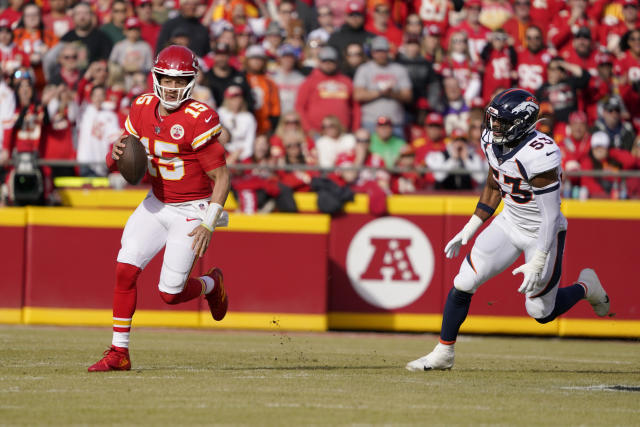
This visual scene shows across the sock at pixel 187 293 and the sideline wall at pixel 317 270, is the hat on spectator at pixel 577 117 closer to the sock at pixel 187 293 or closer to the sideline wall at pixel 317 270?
the sideline wall at pixel 317 270

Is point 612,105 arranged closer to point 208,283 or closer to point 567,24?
point 567,24

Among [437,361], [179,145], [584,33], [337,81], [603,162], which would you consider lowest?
[437,361]

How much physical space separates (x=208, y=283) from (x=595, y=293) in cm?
277

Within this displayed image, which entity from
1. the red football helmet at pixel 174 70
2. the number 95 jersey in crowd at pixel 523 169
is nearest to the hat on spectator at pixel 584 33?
the number 95 jersey in crowd at pixel 523 169

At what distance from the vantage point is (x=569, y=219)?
11.5 metres

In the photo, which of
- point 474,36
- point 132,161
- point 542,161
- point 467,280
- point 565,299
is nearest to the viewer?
point 132,161

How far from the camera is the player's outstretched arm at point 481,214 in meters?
7.50

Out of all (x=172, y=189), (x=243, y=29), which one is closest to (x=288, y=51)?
(x=243, y=29)

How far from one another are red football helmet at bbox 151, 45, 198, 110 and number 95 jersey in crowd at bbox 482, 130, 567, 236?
6.70ft

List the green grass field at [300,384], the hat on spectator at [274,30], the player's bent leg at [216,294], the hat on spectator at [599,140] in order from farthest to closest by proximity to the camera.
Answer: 1. the hat on spectator at [274,30]
2. the hat on spectator at [599,140]
3. the player's bent leg at [216,294]
4. the green grass field at [300,384]

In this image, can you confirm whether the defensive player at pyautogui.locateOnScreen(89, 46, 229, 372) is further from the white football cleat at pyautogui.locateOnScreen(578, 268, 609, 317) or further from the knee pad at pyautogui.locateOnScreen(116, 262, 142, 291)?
the white football cleat at pyautogui.locateOnScreen(578, 268, 609, 317)

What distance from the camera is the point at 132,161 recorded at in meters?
6.92

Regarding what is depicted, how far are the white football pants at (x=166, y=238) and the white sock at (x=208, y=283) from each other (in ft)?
1.46

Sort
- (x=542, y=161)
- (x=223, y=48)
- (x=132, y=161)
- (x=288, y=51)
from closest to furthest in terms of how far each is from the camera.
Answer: (x=132, y=161)
(x=542, y=161)
(x=223, y=48)
(x=288, y=51)
